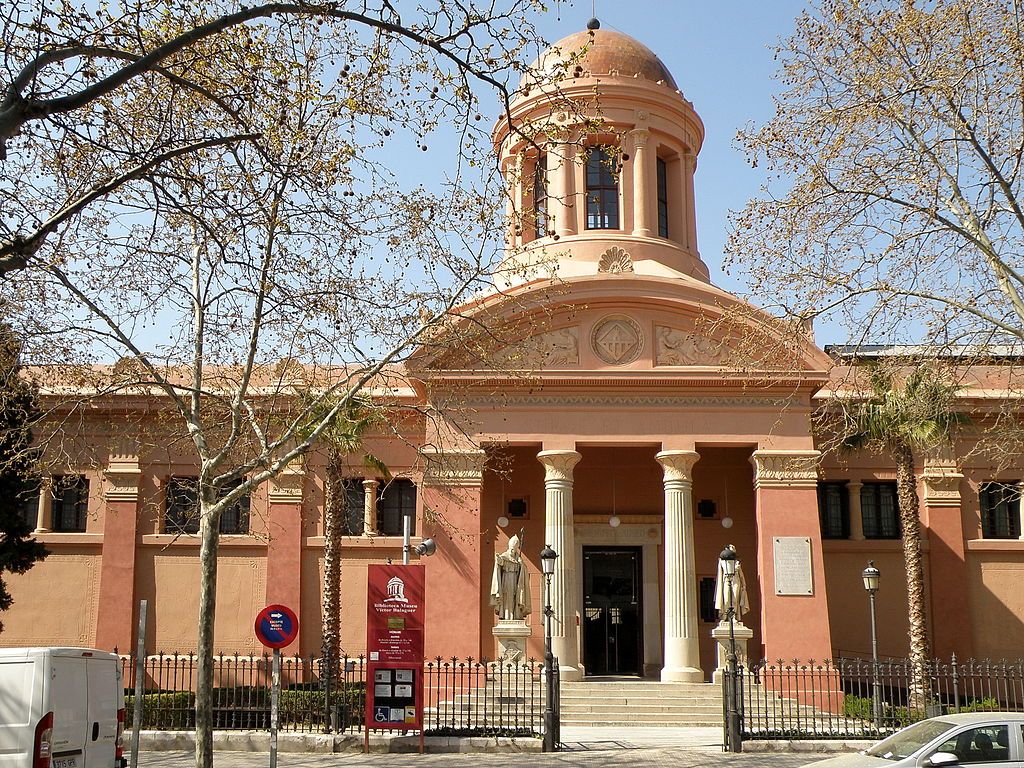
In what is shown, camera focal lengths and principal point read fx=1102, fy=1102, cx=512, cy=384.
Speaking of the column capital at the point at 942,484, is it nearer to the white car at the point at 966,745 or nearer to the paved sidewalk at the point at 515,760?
the paved sidewalk at the point at 515,760

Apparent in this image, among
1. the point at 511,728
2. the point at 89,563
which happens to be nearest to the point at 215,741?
the point at 511,728

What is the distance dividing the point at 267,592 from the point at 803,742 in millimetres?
13933

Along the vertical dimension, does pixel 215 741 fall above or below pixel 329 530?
below

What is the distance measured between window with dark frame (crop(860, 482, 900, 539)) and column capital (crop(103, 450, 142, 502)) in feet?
59.7

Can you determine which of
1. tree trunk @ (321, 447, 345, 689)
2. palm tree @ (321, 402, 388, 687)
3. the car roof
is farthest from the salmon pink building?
the car roof

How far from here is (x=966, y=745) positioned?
11.1 meters

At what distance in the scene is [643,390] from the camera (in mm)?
24781

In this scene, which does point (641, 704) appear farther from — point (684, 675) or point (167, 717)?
point (167, 717)

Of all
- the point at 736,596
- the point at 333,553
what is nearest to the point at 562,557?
the point at 736,596

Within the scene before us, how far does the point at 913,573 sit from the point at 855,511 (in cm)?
503

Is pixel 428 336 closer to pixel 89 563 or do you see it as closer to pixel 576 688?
pixel 576 688

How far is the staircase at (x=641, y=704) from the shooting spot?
21094mm

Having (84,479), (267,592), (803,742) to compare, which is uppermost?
(84,479)

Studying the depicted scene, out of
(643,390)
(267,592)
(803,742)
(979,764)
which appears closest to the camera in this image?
(979,764)
